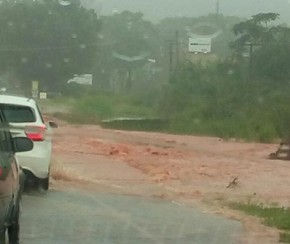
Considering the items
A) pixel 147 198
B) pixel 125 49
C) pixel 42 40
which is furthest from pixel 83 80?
pixel 147 198

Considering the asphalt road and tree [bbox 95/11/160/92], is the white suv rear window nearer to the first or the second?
the asphalt road

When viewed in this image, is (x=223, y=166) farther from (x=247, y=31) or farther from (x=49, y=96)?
(x=49, y=96)

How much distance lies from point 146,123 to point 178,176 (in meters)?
36.3

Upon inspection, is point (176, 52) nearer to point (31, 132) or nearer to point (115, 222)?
point (31, 132)

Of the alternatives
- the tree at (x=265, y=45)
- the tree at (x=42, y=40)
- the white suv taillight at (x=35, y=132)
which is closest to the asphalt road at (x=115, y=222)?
the white suv taillight at (x=35, y=132)

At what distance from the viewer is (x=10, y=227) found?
1043 centimetres

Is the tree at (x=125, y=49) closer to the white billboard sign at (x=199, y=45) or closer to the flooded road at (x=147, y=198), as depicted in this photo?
the white billboard sign at (x=199, y=45)

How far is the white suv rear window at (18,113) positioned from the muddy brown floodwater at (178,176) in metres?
2.37

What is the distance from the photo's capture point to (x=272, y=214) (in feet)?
49.3

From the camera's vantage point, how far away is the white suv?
634 inches

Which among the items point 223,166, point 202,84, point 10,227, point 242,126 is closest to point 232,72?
point 202,84

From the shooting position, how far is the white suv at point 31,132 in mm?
16109

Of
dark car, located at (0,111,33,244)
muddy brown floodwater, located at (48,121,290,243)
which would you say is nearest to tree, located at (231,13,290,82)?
muddy brown floodwater, located at (48,121,290,243)

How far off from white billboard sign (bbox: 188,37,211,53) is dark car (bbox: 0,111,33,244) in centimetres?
6394
